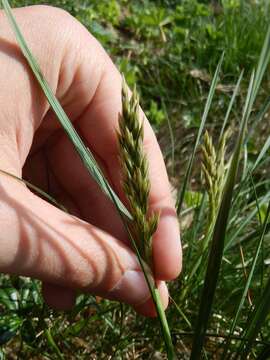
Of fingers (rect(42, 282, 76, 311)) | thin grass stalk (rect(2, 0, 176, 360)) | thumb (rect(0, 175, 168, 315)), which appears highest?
thin grass stalk (rect(2, 0, 176, 360))

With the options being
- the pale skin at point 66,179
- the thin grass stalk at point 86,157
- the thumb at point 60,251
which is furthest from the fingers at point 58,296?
the thin grass stalk at point 86,157

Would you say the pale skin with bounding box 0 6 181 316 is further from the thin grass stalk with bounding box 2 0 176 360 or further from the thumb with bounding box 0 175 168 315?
the thin grass stalk with bounding box 2 0 176 360

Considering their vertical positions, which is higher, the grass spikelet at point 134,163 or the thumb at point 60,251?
the grass spikelet at point 134,163

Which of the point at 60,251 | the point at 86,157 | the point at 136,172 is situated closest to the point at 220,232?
the point at 136,172

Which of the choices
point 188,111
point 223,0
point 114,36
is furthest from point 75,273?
point 223,0

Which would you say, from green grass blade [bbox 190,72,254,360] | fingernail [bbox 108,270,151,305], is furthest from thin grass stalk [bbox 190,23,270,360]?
fingernail [bbox 108,270,151,305]

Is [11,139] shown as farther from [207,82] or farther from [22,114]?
[207,82]

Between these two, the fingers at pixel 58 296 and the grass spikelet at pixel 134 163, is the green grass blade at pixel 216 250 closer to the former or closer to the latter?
the grass spikelet at pixel 134 163
